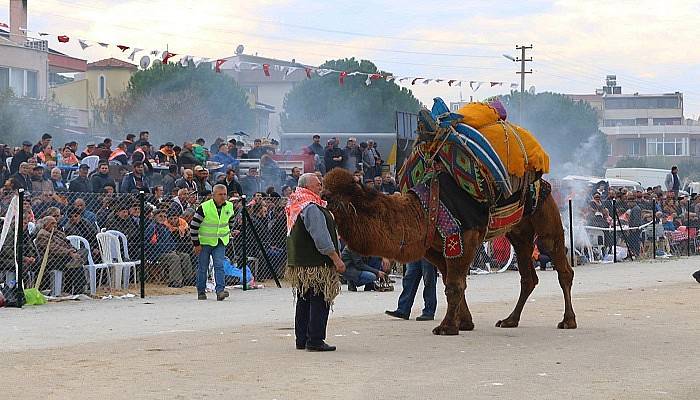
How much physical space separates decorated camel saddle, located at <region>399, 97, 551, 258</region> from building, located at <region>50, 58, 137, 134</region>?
51177 millimetres

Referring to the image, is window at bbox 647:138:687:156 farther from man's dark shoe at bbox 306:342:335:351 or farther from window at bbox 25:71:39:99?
man's dark shoe at bbox 306:342:335:351

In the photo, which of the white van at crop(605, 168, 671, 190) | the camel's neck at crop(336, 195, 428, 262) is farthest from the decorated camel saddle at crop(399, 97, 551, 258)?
the white van at crop(605, 168, 671, 190)

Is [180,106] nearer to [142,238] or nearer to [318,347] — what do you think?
[142,238]

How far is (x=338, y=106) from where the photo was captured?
67.1 m

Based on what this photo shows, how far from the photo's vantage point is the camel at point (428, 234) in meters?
12.1

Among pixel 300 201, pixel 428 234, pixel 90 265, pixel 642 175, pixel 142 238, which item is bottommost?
pixel 90 265

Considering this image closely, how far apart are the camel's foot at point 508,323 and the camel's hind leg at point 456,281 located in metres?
1.23

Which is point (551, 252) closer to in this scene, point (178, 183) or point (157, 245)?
point (157, 245)

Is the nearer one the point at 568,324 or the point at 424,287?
the point at 568,324

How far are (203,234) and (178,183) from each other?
3.78 meters

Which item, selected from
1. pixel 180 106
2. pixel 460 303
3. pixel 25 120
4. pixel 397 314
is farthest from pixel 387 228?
pixel 180 106

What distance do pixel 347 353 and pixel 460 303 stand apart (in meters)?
2.25

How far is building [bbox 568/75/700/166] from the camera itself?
127000 mm

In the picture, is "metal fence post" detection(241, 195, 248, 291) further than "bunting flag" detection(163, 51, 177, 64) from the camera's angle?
No
